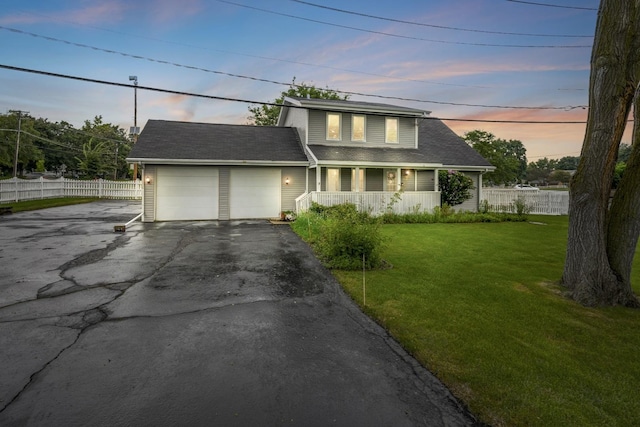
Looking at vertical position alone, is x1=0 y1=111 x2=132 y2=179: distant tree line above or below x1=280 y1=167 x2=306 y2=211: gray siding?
above

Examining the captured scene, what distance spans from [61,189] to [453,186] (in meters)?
31.6

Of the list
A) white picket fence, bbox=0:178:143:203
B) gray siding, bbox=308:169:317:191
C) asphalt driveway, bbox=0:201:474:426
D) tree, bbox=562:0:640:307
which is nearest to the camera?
asphalt driveway, bbox=0:201:474:426

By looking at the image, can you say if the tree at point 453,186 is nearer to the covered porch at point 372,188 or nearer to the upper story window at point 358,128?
the covered porch at point 372,188

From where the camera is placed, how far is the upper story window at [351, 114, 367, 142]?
1805 centimetres

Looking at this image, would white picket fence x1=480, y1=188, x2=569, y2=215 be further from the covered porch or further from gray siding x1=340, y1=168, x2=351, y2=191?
gray siding x1=340, y1=168, x2=351, y2=191

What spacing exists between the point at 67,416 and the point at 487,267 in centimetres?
763

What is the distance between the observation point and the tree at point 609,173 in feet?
17.2

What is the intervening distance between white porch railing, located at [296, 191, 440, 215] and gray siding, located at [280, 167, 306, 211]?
70 cm

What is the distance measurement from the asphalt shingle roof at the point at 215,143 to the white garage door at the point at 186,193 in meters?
0.84

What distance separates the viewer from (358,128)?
18.2m

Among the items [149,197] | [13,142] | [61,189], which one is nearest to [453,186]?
[149,197]

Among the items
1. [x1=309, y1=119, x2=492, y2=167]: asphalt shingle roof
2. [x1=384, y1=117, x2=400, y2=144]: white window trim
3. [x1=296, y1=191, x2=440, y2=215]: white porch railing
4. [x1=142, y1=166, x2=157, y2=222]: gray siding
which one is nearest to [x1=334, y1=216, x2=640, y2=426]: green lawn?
[x1=296, y1=191, x2=440, y2=215]: white porch railing

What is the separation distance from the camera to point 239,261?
25.6 ft

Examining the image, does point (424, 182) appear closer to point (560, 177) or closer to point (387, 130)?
point (387, 130)
